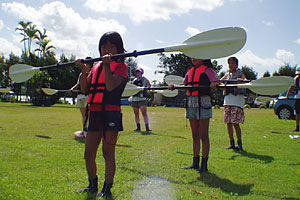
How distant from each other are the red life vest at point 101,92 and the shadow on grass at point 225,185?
1.88 m

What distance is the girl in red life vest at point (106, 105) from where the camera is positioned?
3.02 m

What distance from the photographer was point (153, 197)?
126 inches

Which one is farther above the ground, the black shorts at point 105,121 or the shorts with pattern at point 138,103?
the shorts with pattern at point 138,103

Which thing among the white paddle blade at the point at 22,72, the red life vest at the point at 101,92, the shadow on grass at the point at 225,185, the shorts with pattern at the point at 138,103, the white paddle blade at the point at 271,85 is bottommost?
the shadow on grass at the point at 225,185

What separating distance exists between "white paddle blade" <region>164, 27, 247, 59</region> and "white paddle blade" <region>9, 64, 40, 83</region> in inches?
115

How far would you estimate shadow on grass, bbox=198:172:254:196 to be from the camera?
3.48 m

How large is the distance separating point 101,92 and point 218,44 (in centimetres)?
166

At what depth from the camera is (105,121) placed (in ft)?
9.91

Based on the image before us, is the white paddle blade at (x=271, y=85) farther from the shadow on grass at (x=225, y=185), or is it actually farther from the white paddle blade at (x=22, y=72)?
the white paddle blade at (x=22, y=72)

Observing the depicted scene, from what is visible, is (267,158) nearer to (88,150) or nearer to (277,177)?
(277,177)

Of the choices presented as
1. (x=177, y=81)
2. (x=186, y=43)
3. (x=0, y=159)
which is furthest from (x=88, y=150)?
(x=177, y=81)

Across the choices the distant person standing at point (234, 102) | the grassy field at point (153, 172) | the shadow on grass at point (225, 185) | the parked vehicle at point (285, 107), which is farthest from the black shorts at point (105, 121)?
the parked vehicle at point (285, 107)

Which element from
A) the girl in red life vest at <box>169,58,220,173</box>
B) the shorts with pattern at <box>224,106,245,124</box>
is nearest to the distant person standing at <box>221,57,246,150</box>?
the shorts with pattern at <box>224,106,245,124</box>

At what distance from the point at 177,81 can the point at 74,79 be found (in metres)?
48.4
